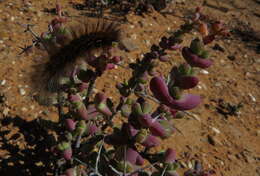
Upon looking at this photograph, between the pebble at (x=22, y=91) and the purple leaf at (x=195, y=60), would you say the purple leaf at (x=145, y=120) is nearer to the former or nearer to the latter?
the purple leaf at (x=195, y=60)

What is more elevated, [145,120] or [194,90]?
[145,120]

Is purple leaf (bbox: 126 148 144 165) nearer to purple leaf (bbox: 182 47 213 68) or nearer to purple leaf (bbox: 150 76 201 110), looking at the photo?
purple leaf (bbox: 150 76 201 110)

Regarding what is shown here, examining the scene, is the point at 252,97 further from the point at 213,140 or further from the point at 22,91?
the point at 22,91

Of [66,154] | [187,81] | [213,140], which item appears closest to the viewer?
[187,81]

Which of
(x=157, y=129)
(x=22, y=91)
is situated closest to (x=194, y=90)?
(x=22, y=91)

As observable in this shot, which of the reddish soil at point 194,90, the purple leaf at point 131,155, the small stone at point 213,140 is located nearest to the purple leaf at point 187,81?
the purple leaf at point 131,155

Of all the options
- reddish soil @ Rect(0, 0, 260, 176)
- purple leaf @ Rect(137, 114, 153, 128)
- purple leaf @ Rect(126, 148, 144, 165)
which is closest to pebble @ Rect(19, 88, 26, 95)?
reddish soil @ Rect(0, 0, 260, 176)
